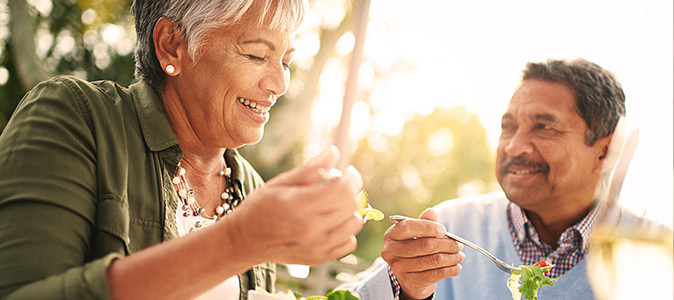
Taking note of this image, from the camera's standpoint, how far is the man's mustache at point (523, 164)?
108 cm

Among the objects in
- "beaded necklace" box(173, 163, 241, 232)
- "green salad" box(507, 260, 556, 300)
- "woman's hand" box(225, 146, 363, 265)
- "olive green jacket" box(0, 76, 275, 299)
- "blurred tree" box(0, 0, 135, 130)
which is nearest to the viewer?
"woman's hand" box(225, 146, 363, 265)

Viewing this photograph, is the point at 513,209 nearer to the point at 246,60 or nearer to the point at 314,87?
the point at 246,60

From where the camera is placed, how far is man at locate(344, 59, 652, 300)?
100cm

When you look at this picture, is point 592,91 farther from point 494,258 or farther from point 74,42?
point 74,42

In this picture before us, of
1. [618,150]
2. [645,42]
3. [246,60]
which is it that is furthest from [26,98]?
[645,42]

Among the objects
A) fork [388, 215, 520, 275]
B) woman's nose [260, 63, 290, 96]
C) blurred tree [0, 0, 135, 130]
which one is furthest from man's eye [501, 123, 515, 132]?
blurred tree [0, 0, 135, 130]

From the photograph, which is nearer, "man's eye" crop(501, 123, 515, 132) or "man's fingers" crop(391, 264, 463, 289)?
"man's fingers" crop(391, 264, 463, 289)

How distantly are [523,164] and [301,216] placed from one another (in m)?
0.72

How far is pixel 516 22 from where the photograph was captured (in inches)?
52.5

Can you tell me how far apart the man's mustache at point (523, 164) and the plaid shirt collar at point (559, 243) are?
94 mm

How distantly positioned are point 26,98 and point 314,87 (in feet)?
8.91

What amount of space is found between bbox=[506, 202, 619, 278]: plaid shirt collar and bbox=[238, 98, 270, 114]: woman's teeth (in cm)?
60

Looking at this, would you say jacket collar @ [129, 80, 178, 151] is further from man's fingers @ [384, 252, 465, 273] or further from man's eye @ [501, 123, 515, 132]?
man's eye @ [501, 123, 515, 132]

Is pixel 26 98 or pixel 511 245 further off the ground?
pixel 26 98
